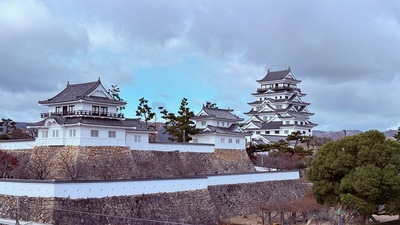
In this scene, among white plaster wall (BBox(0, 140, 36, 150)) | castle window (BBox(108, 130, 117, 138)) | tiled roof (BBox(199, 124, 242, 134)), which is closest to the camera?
castle window (BBox(108, 130, 117, 138))

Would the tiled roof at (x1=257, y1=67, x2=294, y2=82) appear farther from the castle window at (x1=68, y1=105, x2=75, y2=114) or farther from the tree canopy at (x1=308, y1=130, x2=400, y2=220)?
the castle window at (x1=68, y1=105, x2=75, y2=114)

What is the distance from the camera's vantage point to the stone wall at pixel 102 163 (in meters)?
27.5

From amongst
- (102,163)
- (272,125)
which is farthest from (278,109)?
(102,163)

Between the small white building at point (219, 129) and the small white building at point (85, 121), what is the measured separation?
8.58 meters

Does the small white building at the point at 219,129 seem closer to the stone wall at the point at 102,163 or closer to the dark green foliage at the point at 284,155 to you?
the stone wall at the point at 102,163

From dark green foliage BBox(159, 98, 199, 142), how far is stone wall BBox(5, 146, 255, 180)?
4001 millimetres

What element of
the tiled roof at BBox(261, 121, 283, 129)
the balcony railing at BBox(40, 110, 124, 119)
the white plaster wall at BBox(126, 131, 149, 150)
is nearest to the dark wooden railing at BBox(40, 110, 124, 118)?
the balcony railing at BBox(40, 110, 124, 119)

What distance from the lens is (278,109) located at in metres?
64.1

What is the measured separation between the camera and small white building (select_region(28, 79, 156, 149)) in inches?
1136

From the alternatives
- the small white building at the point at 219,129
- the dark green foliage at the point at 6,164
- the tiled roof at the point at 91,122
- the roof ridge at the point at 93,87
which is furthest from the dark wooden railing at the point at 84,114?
the small white building at the point at 219,129

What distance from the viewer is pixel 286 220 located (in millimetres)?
30672

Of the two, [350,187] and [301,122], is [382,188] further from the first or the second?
[301,122]

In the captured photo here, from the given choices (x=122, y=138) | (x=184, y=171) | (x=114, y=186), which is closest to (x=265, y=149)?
(x=184, y=171)

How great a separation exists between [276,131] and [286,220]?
31383 mm
